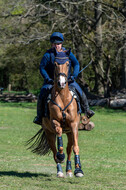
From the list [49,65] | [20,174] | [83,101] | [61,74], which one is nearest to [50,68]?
[49,65]

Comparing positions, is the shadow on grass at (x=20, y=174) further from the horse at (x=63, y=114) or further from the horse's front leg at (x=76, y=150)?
the horse's front leg at (x=76, y=150)

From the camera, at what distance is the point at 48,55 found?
8117 millimetres

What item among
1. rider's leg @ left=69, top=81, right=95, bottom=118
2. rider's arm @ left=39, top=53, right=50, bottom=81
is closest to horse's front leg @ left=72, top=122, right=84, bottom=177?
rider's leg @ left=69, top=81, right=95, bottom=118

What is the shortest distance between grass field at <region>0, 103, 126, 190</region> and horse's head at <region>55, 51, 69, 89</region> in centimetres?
186

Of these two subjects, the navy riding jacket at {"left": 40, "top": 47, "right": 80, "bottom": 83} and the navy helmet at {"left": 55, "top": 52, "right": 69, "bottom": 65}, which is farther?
the navy riding jacket at {"left": 40, "top": 47, "right": 80, "bottom": 83}

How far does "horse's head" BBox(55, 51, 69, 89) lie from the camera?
23.4 feet

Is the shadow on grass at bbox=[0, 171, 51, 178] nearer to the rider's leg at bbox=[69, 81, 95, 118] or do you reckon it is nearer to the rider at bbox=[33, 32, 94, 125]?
the rider at bbox=[33, 32, 94, 125]

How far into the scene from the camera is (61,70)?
7211mm

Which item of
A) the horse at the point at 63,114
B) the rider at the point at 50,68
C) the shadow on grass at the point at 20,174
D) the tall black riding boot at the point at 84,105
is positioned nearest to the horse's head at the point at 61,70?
the horse at the point at 63,114

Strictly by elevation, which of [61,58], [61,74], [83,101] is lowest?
[83,101]

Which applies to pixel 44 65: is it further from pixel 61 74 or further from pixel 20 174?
pixel 20 174

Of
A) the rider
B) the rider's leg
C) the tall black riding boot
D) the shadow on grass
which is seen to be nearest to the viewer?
the rider

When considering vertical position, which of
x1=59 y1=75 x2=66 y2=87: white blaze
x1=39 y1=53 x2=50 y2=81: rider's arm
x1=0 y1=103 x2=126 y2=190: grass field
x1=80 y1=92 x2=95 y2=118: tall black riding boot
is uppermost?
x1=39 y1=53 x2=50 y2=81: rider's arm

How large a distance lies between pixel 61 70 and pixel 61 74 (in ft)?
0.36
